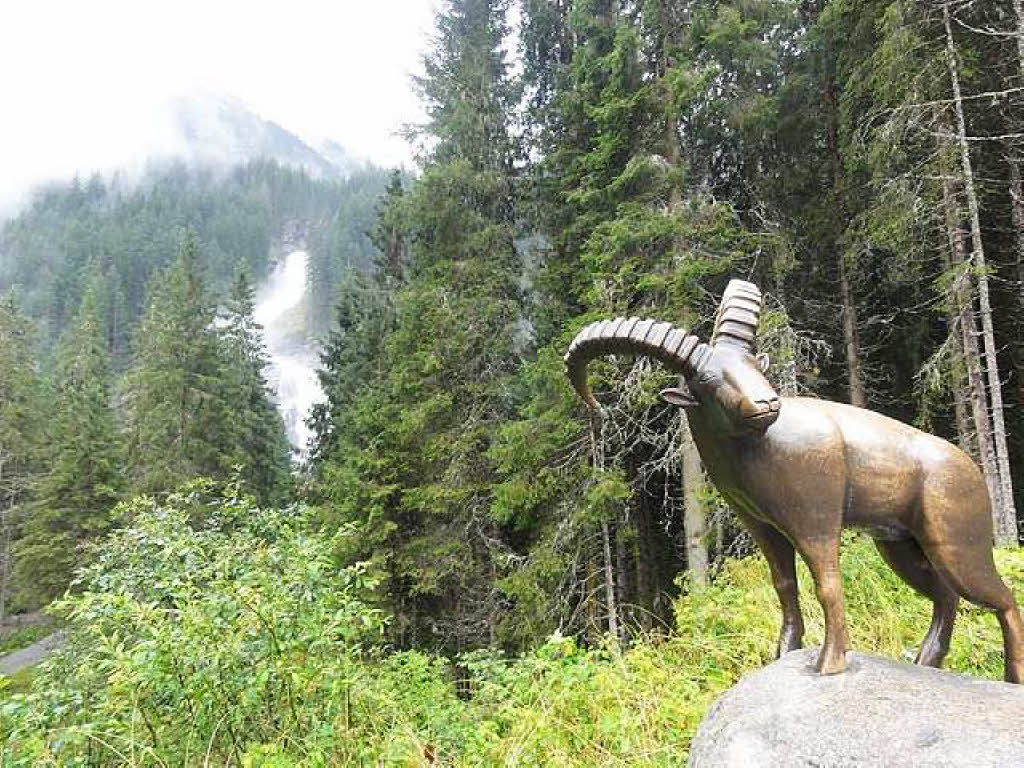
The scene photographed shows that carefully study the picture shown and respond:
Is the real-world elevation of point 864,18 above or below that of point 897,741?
above

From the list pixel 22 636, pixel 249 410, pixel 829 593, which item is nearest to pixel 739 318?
pixel 829 593

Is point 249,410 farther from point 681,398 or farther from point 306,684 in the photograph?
point 681,398

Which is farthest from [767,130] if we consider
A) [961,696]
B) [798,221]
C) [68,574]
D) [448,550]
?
[68,574]

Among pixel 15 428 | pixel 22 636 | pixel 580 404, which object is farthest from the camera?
pixel 22 636

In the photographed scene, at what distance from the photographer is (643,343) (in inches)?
112

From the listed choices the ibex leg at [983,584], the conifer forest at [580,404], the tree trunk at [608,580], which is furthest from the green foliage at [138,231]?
the ibex leg at [983,584]

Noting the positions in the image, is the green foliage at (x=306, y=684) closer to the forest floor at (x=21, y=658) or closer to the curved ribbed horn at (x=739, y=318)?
the curved ribbed horn at (x=739, y=318)

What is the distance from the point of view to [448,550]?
1222 cm

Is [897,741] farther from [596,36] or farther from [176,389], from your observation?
[176,389]

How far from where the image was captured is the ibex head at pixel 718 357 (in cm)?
266

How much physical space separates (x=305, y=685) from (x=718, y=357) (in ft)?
11.7

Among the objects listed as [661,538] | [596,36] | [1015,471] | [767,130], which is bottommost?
[661,538]

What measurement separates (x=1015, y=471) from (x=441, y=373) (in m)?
10.9

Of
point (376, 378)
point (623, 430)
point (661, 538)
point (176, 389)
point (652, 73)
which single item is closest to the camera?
point (623, 430)
